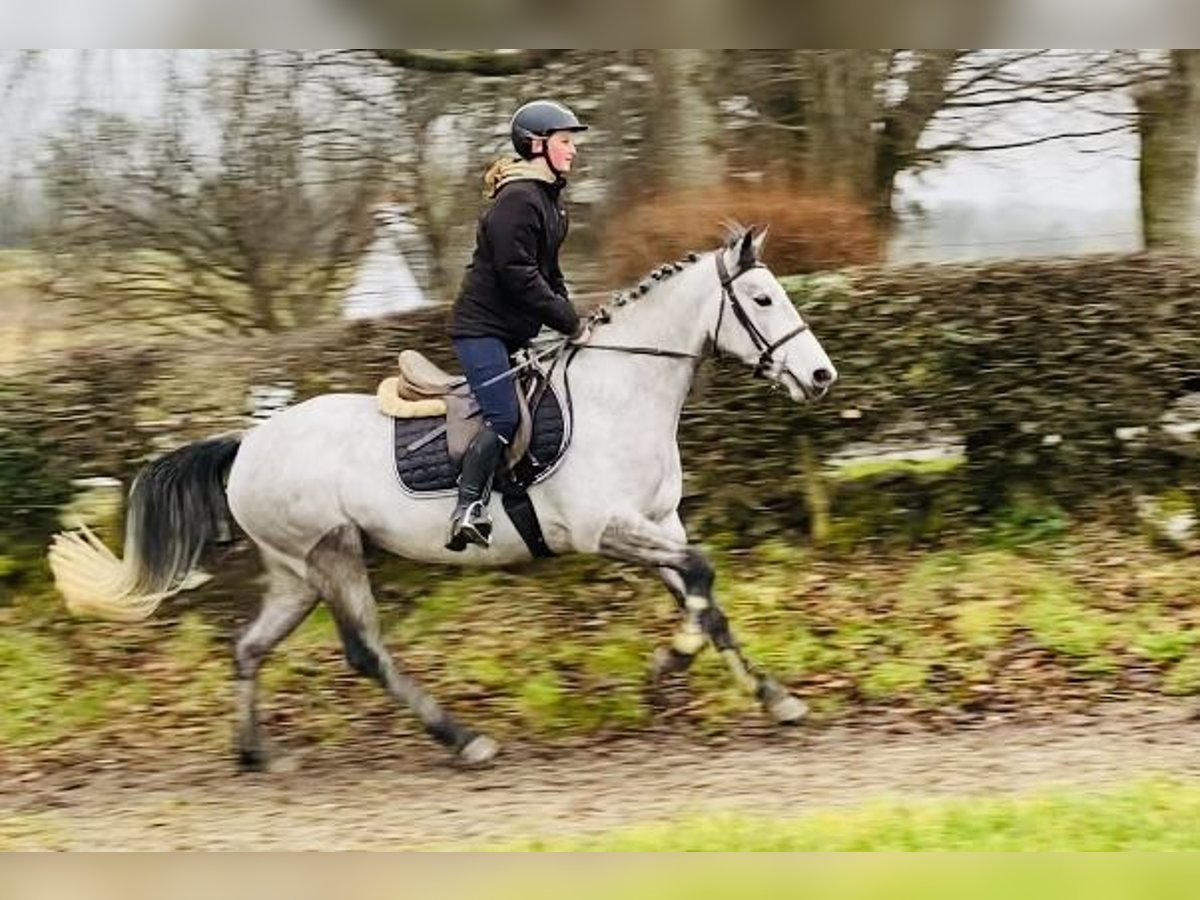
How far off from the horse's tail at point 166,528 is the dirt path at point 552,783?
76 cm

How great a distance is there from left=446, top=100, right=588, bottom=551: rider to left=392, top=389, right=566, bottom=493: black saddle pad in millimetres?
117

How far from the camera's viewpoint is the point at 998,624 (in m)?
7.09

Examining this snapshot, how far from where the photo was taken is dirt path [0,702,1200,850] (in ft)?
20.8

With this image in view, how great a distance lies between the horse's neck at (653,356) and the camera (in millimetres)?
6488

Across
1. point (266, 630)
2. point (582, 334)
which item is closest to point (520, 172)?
point (582, 334)

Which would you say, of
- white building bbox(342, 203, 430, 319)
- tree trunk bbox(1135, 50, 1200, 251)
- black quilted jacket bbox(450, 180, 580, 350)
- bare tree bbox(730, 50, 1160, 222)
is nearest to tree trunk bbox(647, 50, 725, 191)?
bare tree bbox(730, 50, 1160, 222)

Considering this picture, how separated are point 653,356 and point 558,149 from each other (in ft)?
2.87

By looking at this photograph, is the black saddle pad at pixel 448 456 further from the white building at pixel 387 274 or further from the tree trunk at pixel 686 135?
the tree trunk at pixel 686 135

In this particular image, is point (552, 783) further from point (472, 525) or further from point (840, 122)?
point (840, 122)

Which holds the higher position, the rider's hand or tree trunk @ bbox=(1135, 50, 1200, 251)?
tree trunk @ bbox=(1135, 50, 1200, 251)

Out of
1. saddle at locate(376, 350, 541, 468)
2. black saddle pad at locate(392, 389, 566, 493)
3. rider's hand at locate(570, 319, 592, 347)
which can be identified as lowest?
black saddle pad at locate(392, 389, 566, 493)

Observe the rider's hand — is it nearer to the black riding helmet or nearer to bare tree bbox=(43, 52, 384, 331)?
the black riding helmet
